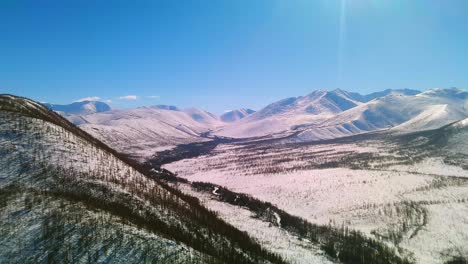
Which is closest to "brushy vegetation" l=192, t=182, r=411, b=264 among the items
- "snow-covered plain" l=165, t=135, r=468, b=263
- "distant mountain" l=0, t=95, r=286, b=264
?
"snow-covered plain" l=165, t=135, r=468, b=263

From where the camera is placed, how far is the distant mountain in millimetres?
19406

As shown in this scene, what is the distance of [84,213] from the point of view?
22.9m

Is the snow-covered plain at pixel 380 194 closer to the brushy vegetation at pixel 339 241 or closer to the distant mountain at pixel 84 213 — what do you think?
the brushy vegetation at pixel 339 241

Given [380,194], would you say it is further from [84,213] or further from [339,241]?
[84,213]

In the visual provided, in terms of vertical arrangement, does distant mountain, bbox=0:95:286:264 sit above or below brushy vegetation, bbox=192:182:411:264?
above

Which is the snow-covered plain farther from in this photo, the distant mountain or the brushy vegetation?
the distant mountain

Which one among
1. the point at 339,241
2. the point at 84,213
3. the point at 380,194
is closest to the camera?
the point at 84,213

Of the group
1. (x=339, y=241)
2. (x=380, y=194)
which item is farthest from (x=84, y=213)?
(x=380, y=194)

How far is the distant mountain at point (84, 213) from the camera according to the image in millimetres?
19406

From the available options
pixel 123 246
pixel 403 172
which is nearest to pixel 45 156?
pixel 123 246

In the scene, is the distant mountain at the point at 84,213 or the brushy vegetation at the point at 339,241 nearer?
the distant mountain at the point at 84,213

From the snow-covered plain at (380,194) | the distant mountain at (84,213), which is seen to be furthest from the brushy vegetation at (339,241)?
the distant mountain at (84,213)

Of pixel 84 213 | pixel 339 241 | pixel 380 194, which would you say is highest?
pixel 84 213

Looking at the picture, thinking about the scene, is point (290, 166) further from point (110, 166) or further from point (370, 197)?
point (110, 166)
